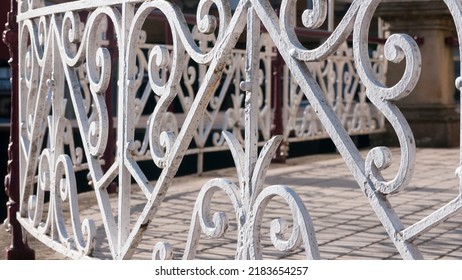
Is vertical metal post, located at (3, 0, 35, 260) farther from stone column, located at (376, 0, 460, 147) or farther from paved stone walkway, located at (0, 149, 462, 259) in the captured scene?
stone column, located at (376, 0, 460, 147)

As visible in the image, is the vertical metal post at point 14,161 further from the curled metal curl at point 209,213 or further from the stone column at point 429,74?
the stone column at point 429,74

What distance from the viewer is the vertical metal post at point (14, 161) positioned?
4004mm

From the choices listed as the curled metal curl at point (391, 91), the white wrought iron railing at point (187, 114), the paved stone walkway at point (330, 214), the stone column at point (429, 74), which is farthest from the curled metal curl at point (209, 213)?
the stone column at point (429, 74)

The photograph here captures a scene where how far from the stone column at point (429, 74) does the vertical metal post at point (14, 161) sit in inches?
237

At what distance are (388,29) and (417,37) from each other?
0.38 m

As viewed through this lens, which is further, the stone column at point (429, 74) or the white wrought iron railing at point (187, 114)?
the stone column at point (429, 74)

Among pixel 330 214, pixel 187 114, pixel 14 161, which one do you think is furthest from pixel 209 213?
pixel 330 214

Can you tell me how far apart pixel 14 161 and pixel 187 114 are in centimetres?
142

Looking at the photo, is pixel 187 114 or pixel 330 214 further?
pixel 330 214

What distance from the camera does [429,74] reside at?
31.7 feet

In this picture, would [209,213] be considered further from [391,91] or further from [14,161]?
[14,161]
